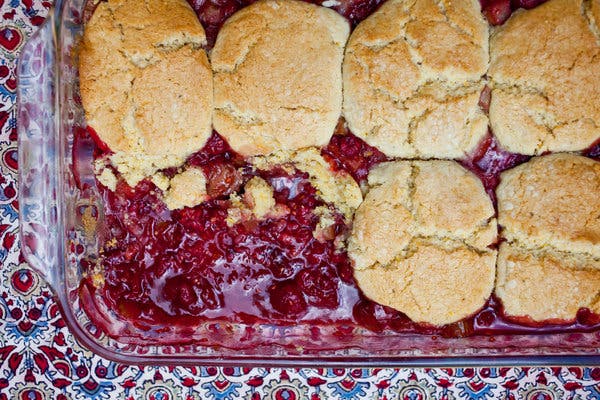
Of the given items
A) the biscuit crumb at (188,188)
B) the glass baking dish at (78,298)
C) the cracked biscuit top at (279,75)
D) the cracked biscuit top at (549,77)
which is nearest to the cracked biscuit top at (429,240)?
the glass baking dish at (78,298)

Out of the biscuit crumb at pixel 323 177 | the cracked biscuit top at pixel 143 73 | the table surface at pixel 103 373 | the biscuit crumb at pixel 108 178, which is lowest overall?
the table surface at pixel 103 373

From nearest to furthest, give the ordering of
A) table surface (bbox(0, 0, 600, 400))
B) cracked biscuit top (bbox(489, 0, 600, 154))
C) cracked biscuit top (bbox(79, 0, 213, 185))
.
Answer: cracked biscuit top (bbox(489, 0, 600, 154)) < cracked biscuit top (bbox(79, 0, 213, 185)) < table surface (bbox(0, 0, 600, 400))

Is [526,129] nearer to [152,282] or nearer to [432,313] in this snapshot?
[432,313]

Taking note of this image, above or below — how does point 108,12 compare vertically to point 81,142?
above

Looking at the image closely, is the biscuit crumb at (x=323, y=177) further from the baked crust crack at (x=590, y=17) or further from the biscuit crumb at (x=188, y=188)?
the baked crust crack at (x=590, y=17)

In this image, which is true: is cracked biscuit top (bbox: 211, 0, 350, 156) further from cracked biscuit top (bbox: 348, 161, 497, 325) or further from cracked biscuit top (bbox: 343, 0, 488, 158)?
cracked biscuit top (bbox: 348, 161, 497, 325)

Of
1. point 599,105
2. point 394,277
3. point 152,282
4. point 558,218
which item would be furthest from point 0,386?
point 599,105

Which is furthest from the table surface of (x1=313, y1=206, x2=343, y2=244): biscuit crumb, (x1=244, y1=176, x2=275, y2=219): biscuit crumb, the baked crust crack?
the baked crust crack
